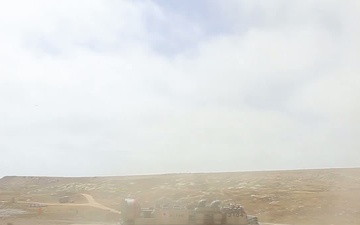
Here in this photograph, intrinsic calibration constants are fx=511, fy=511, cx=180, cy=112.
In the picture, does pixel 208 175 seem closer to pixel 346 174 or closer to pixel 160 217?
pixel 346 174

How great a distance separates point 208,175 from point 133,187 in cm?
2179

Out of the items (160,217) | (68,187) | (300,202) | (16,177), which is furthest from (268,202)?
(16,177)

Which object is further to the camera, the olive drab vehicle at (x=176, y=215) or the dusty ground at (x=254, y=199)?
the dusty ground at (x=254, y=199)

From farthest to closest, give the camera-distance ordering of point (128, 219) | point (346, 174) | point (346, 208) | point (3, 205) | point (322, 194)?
1. point (346, 174)
2. point (3, 205)
3. point (322, 194)
4. point (346, 208)
5. point (128, 219)

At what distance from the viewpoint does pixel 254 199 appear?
2414 inches

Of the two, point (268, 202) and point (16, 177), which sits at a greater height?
point (16, 177)

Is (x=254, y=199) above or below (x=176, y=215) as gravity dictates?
above

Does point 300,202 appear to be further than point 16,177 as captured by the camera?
No

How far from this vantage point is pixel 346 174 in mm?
83312

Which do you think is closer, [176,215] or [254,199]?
[176,215]

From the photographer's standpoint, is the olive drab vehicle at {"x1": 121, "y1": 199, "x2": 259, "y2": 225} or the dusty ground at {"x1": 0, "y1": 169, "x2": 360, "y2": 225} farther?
the dusty ground at {"x1": 0, "y1": 169, "x2": 360, "y2": 225}

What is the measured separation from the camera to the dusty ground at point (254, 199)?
47.9 m

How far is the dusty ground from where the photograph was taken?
157ft

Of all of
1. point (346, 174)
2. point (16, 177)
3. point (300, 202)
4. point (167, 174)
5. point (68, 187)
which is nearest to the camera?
point (300, 202)
